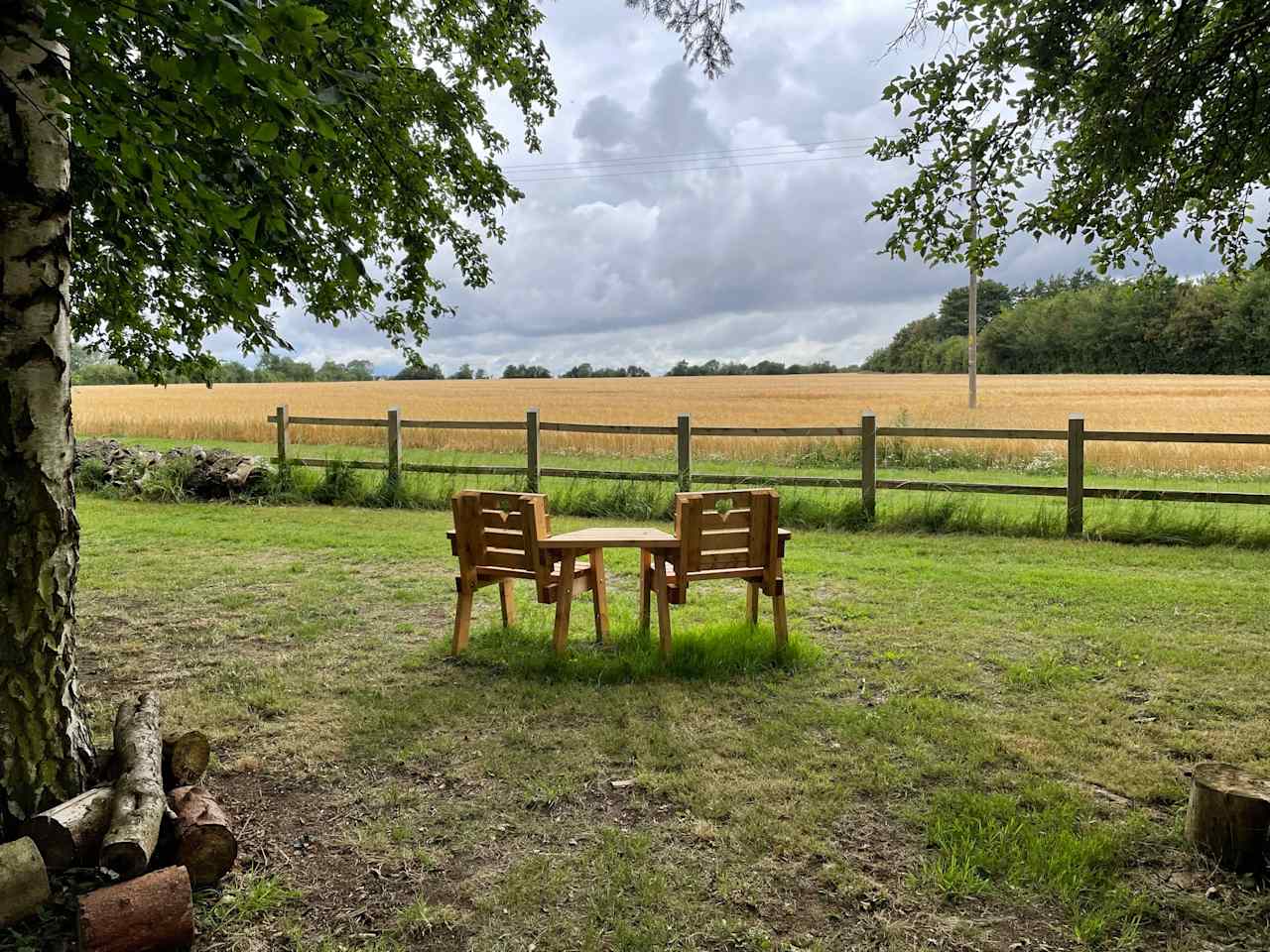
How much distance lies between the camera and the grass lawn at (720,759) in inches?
108

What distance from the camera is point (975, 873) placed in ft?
9.63

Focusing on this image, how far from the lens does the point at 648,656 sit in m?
5.16

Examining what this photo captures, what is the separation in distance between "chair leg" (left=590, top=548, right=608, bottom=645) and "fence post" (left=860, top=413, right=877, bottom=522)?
5566 millimetres

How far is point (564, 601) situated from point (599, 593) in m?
0.58

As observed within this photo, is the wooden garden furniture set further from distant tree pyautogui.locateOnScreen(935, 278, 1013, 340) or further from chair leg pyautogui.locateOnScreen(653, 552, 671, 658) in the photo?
distant tree pyautogui.locateOnScreen(935, 278, 1013, 340)

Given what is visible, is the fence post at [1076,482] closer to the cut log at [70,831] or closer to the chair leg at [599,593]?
the chair leg at [599,593]

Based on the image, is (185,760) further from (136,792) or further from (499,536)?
(499,536)

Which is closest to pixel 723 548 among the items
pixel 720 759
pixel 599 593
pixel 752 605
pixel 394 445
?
pixel 752 605

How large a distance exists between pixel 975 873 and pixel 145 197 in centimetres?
480

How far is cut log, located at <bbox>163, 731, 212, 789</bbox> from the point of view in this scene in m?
3.41

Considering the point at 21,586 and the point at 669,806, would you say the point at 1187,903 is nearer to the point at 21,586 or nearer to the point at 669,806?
the point at 669,806

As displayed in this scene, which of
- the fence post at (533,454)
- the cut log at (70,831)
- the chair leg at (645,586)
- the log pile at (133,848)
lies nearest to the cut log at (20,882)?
the log pile at (133,848)

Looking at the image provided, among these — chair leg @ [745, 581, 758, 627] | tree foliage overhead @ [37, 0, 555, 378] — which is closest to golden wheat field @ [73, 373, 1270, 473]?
tree foliage overhead @ [37, 0, 555, 378]

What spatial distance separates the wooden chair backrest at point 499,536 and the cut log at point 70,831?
8.15 ft
